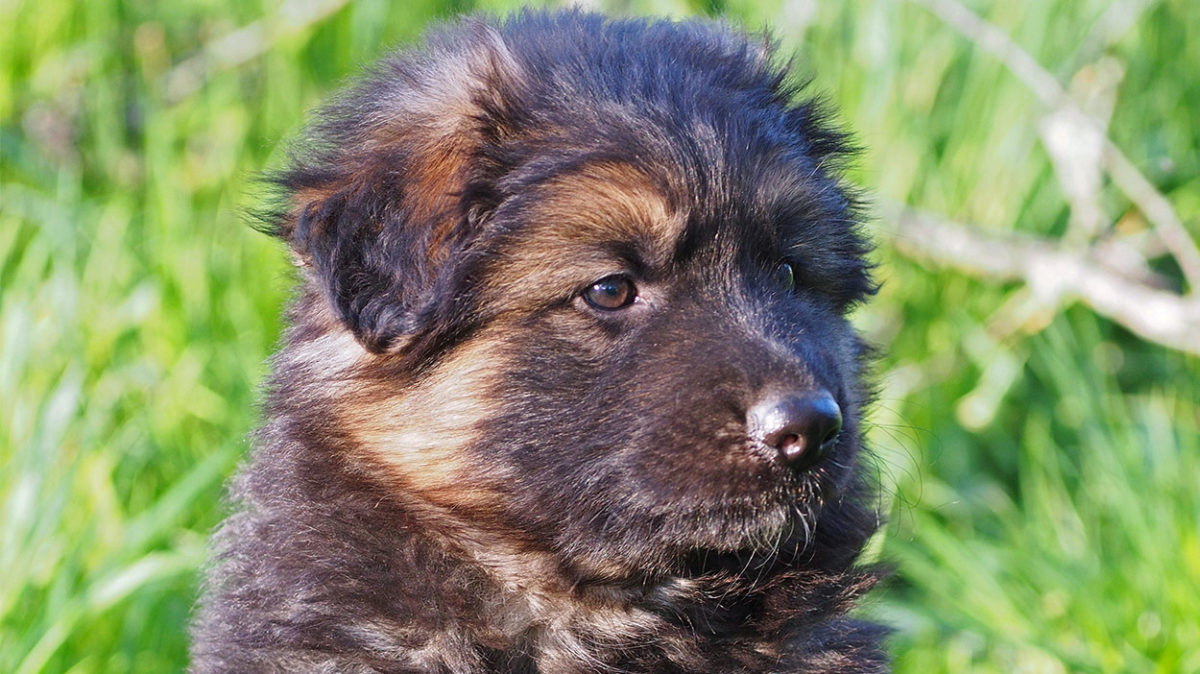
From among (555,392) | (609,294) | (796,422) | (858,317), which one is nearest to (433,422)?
(555,392)

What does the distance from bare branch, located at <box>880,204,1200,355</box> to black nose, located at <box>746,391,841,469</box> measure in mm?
2964

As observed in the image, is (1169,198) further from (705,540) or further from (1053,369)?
(705,540)

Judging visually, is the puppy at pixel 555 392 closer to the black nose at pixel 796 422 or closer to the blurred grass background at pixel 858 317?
the black nose at pixel 796 422

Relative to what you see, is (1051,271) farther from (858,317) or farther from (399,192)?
(399,192)

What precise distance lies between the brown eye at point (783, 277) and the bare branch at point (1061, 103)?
2579 mm

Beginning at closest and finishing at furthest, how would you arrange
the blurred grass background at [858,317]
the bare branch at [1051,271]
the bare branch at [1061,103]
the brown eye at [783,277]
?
the brown eye at [783,277]
the blurred grass background at [858,317]
the bare branch at [1061,103]
the bare branch at [1051,271]

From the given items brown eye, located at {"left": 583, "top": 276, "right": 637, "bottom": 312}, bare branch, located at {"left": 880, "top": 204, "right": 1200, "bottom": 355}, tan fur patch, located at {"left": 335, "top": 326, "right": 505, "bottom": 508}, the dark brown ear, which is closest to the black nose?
brown eye, located at {"left": 583, "top": 276, "right": 637, "bottom": 312}

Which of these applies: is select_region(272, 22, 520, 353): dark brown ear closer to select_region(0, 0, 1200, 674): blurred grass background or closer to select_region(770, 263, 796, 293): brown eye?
select_region(770, 263, 796, 293): brown eye

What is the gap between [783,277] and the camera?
2658 millimetres

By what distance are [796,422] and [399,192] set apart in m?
0.84

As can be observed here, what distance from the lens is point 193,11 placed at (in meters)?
6.10

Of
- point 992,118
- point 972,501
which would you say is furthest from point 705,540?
point 992,118

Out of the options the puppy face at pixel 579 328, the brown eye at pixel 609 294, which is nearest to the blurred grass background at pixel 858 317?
the puppy face at pixel 579 328

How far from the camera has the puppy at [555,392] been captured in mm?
2385
